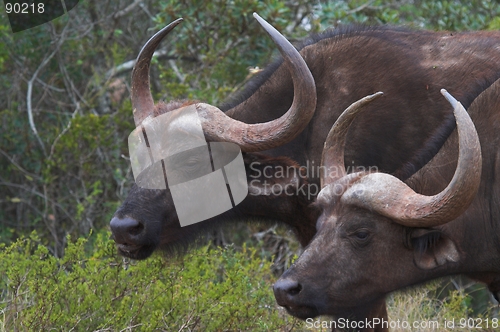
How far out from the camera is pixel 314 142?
231 inches

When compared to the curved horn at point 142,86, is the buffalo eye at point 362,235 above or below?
below

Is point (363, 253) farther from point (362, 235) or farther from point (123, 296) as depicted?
point (123, 296)

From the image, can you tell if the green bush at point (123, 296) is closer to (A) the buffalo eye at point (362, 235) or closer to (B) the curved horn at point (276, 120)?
(B) the curved horn at point (276, 120)

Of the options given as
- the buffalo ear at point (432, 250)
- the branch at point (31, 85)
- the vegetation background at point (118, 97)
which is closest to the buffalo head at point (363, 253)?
the buffalo ear at point (432, 250)

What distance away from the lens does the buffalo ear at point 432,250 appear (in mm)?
4555

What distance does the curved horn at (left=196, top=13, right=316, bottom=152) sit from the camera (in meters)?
5.25

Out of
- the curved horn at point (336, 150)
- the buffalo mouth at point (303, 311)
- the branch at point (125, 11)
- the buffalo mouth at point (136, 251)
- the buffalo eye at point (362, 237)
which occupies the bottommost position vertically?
the buffalo mouth at point (136, 251)

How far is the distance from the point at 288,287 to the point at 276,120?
1.51 metres

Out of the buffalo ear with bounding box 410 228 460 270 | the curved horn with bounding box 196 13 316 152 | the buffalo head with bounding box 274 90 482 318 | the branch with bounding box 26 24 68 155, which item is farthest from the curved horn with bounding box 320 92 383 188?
the branch with bounding box 26 24 68 155

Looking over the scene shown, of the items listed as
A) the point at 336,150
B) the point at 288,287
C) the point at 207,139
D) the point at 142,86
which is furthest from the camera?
the point at 142,86

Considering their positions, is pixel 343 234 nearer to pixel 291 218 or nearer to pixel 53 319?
pixel 291 218

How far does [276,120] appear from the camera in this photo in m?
5.56

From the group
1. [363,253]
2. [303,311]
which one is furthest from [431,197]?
[303,311]

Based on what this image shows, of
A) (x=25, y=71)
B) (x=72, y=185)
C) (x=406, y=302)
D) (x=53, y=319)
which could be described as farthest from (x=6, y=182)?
(x=406, y=302)
